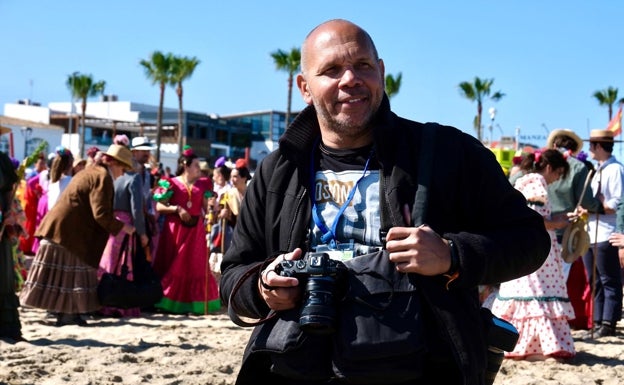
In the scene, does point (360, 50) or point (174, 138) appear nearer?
point (360, 50)

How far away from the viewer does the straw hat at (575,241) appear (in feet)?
24.4

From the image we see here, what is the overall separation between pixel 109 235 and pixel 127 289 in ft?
3.66

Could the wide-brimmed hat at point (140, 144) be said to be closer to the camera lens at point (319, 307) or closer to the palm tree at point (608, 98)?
the camera lens at point (319, 307)

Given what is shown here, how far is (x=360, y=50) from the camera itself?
8.24 ft

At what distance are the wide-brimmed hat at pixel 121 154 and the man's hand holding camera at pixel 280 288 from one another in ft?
21.8

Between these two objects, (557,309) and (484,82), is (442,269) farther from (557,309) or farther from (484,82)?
(484,82)

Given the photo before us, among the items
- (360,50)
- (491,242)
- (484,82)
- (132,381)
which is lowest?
(132,381)

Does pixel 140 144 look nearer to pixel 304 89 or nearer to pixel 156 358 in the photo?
pixel 156 358

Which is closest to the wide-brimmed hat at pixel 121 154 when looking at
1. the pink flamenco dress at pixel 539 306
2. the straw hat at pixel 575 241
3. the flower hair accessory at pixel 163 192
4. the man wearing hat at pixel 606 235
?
the flower hair accessory at pixel 163 192

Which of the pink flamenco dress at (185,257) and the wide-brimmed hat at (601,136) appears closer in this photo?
the wide-brimmed hat at (601,136)

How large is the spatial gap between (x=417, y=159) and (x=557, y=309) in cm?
499

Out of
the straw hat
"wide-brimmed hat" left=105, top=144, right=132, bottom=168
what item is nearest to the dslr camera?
the straw hat

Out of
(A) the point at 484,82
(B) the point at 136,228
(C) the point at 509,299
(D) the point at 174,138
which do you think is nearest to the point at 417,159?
(C) the point at 509,299

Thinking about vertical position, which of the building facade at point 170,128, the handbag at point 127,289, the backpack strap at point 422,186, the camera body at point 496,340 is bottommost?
the handbag at point 127,289
